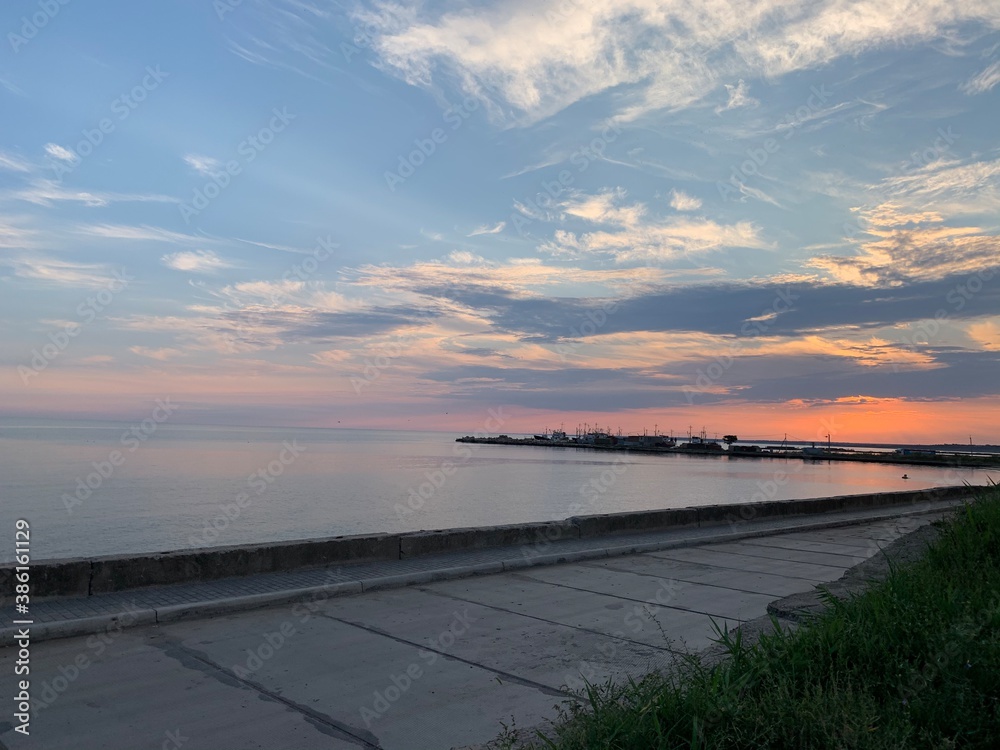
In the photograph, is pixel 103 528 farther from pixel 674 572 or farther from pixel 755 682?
pixel 755 682

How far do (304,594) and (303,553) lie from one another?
64.5 inches

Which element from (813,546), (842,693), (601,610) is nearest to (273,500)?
(813,546)

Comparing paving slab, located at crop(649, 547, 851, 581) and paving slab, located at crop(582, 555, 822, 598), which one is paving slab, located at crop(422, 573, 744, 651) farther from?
paving slab, located at crop(649, 547, 851, 581)

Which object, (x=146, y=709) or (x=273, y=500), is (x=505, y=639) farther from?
(x=273, y=500)

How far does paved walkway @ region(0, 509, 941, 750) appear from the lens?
17.5 feet

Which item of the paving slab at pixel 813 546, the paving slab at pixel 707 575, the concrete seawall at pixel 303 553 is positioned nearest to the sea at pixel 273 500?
the concrete seawall at pixel 303 553

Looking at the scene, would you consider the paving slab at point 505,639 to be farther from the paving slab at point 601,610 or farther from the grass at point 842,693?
the grass at point 842,693

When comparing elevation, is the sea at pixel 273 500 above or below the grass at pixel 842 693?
below

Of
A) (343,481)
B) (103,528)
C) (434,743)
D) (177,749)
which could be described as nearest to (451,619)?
(434,743)

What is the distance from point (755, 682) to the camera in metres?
4.57

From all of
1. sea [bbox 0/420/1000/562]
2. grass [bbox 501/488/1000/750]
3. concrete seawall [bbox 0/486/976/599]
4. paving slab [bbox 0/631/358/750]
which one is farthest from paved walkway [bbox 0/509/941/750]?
sea [bbox 0/420/1000/562]

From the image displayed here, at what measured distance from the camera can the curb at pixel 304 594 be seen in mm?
7148

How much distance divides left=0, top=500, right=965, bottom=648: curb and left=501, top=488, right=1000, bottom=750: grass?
4.29m

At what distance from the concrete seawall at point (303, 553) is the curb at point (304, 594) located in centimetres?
116
